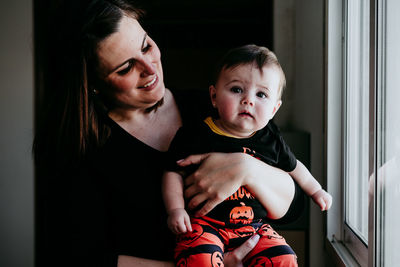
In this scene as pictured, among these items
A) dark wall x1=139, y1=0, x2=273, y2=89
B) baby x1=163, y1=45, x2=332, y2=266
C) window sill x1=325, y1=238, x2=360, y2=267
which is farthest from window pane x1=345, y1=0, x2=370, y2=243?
dark wall x1=139, y1=0, x2=273, y2=89

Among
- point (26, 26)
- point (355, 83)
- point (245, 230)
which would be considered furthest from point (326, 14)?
point (26, 26)

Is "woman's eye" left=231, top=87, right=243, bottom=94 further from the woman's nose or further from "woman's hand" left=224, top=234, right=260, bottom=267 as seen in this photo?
"woman's hand" left=224, top=234, right=260, bottom=267

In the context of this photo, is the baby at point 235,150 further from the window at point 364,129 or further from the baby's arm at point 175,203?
the window at point 364,129

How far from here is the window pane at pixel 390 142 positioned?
3.26 feet

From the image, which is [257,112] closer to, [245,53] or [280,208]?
[245,53]

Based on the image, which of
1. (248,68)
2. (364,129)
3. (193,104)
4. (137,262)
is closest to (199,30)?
(193,104)

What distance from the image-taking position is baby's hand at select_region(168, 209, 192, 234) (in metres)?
0.98

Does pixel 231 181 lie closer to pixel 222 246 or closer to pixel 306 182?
pixel 222 246

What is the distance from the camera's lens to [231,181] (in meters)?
1.02

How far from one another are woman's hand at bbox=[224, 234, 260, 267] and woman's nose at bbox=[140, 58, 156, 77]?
63 centimetres

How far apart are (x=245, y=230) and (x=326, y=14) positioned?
46.3 inches

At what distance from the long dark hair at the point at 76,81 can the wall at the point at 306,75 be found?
1070 mm

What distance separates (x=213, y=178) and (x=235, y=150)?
121mm

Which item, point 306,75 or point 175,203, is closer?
point 175,203
